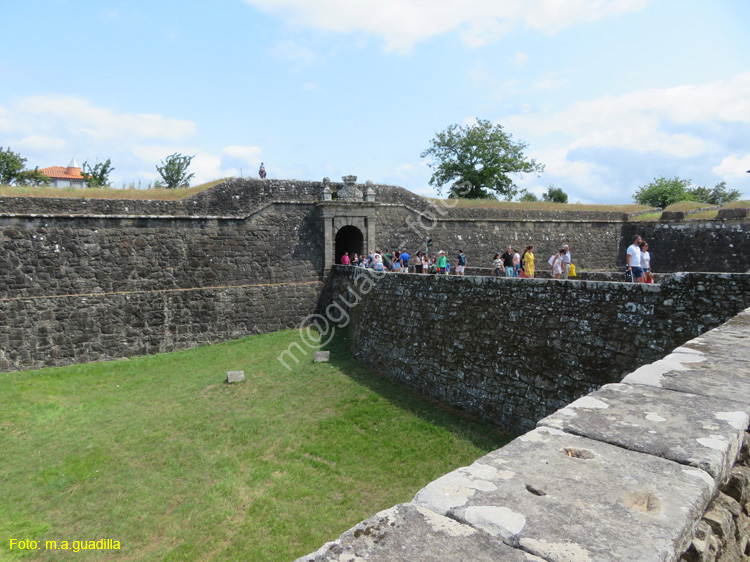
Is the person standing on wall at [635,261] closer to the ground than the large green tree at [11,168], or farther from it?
closer to the ground

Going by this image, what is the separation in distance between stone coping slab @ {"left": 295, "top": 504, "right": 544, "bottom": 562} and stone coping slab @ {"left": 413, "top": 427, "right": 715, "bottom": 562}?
0.05 m

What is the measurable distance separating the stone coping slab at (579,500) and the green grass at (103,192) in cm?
1618

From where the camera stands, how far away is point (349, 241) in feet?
68.7

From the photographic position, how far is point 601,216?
22578 mm

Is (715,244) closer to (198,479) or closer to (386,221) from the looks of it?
(386,221)

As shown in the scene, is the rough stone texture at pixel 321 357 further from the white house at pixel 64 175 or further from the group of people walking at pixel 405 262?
the white house at pixel 64 175

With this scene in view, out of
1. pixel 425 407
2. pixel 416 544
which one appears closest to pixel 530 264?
pixel 425 407

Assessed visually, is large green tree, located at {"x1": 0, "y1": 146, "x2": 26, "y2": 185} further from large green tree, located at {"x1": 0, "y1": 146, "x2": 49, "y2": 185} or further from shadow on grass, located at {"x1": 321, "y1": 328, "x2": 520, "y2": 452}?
shadow on grass, located at {"x1": 321, "y1": 328, "x2": 520, "y2": 452}

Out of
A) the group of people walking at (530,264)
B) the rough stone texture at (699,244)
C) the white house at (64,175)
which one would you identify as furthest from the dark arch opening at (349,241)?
the white house at (64,175)

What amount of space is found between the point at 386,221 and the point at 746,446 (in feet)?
57.0

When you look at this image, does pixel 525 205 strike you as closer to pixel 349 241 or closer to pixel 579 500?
pixel 349 241

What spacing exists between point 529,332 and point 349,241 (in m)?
13.7

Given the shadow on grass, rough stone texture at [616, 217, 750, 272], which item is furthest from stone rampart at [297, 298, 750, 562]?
rough stone texture at [616, 217, 750, 272]

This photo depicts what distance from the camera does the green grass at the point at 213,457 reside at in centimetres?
661
